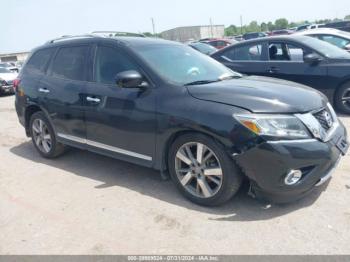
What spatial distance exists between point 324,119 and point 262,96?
0.70 m

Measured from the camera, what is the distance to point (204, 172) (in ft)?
11.4

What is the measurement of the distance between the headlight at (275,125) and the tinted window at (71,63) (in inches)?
93.7

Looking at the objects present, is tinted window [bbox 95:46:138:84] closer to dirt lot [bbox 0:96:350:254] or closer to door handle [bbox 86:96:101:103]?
door handle [bbox 86:96:101:103]

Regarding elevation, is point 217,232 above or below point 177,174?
below

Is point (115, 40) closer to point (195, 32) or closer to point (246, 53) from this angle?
point (246, 53)

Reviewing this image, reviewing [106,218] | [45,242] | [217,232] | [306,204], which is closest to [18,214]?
[45,242]

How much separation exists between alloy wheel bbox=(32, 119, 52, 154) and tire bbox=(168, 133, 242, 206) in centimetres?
250

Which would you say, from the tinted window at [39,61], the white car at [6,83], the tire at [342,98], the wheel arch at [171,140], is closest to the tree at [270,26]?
the white car at [6,83]

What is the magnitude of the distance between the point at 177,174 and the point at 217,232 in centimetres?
82

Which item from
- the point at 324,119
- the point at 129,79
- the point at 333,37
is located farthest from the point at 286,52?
the point at 129,79

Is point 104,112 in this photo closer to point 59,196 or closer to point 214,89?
point 59,196

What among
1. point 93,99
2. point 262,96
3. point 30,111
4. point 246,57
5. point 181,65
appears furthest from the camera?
point 246,57

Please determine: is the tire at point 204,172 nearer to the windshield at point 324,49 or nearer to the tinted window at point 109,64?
the tinted window at point 109,64

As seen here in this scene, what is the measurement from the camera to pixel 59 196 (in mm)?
4055
